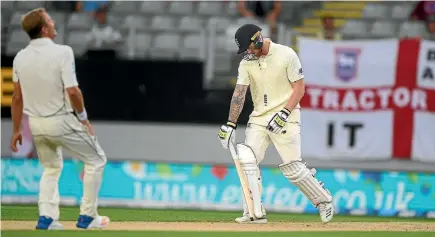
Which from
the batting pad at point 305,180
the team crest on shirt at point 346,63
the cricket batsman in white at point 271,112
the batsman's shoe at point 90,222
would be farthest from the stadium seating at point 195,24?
the batsman's shoe at point 90,222

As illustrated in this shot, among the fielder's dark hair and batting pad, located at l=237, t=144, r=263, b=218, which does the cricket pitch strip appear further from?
the fielder's dark hair

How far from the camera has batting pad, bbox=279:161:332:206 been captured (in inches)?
363

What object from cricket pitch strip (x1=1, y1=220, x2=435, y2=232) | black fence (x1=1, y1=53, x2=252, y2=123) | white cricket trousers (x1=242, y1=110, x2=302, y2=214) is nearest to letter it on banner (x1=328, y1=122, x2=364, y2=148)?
black fence (x1=1, y1=53, x2=252, y2=123)

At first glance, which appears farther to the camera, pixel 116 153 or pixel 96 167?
pixel 116 153

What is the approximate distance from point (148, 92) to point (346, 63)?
283 cm

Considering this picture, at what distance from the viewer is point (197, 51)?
49.5ft

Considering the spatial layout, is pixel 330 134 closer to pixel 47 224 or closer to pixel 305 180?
pixel 305 180

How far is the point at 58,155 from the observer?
8.10 meters

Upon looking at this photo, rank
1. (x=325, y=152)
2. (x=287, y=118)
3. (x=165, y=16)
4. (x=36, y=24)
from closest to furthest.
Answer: (x=36, y=24)
(x=287, y=118)
(x=325, y=152)
(x=165, y=16)

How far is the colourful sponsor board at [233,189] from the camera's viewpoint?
13.3 m

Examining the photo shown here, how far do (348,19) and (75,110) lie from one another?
9.00 m

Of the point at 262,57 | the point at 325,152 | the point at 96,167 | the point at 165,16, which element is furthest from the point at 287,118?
the point at 165,16

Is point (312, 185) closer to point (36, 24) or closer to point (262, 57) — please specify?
point (262, 57)

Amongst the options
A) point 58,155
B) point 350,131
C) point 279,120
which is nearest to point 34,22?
point 58,155
